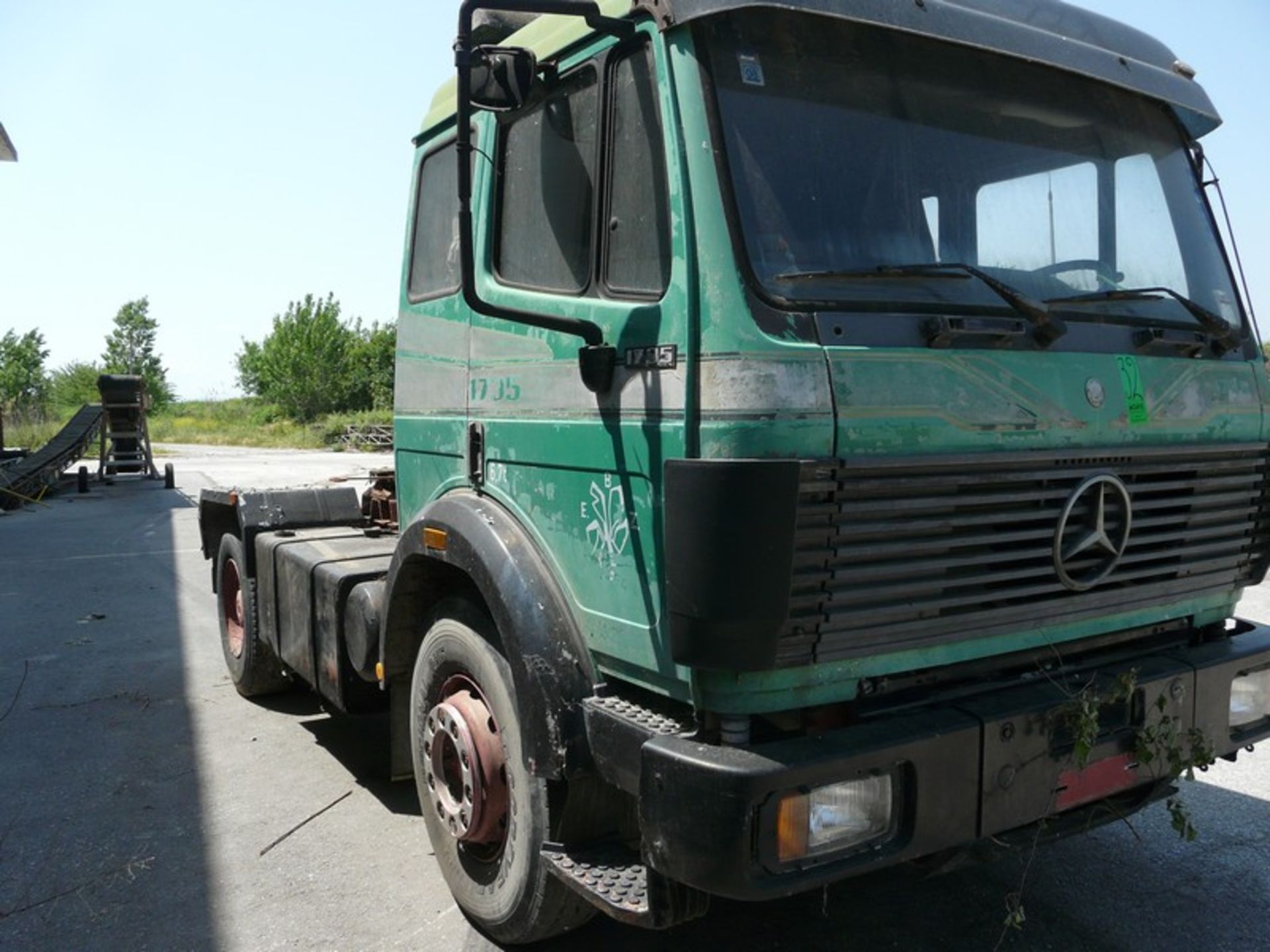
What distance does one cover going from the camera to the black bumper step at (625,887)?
249cm

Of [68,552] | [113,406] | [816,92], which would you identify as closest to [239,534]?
[816,92]

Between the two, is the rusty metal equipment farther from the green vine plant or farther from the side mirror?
the green vine plant

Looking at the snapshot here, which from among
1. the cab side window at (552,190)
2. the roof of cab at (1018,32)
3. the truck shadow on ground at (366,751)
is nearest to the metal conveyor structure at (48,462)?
the truck shadow on ground at (366,751)

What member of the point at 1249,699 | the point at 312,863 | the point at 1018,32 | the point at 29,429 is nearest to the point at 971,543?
the point at 1249,699

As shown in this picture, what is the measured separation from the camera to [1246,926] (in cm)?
326

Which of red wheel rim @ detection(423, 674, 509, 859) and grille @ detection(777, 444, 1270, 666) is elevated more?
grille @ detection(777, 444, 1270, 666)

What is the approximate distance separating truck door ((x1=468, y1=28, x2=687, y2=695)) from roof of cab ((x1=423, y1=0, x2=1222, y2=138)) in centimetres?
12

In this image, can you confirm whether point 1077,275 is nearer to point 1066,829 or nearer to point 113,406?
point 1066,829

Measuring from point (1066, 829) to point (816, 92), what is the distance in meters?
2.10

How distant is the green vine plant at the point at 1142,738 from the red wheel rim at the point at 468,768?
1.46m

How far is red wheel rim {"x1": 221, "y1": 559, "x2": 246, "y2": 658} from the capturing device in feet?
19.9

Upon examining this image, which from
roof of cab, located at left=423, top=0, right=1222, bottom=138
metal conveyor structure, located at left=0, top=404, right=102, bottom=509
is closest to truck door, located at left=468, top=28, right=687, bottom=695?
roof of cab, located at left=423, top=0, right=1222, bottom=138

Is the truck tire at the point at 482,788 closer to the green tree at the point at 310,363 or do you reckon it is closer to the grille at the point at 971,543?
the grille at the point at 971,543

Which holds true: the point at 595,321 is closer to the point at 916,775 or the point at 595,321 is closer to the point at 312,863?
the point at 916,775
